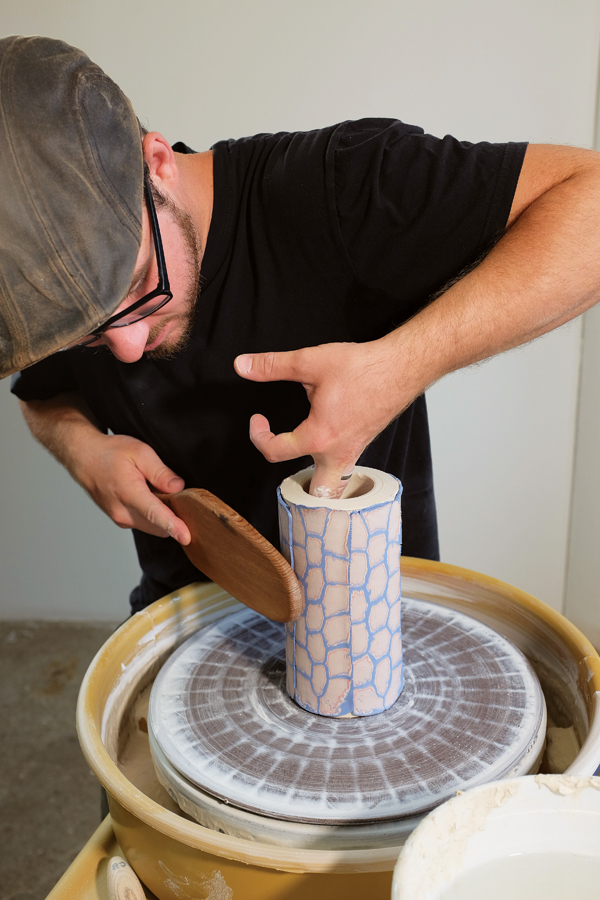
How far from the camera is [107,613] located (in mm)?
2893

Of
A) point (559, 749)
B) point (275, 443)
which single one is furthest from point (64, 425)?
point (559, 749)

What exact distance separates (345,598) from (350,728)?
150 mm

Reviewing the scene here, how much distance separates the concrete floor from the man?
1.18m

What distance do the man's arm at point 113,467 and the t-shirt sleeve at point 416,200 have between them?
441 millimetres

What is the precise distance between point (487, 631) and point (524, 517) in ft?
5.30

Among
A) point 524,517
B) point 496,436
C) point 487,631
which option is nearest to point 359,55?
point 496,436

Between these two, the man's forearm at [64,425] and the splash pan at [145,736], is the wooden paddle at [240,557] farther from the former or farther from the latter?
the man's forearm at [64,425]

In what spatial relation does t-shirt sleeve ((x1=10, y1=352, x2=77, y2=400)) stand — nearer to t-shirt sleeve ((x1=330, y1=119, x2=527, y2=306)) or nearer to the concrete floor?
t-shirt sleeve ((x1=330, y1=119, x2=527, y2=306))

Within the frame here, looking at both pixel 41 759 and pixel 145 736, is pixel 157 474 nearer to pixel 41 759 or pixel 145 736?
pixel 145 736

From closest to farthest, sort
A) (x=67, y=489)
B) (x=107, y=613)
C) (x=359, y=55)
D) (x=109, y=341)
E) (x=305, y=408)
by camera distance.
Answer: (x=109, y=341), (x=305, y=408), (x=359, y=55), (x=67, y=489), (x=107, y=613)

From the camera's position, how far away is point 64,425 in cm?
125

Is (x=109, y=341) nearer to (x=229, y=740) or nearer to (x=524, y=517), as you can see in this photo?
(x=229, y=740)

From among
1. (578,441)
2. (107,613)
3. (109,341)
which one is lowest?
(107,613)

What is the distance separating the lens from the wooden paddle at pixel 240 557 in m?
0.68
